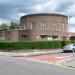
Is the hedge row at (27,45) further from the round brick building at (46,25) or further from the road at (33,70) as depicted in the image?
the road at (33,70)

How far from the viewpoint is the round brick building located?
246 feet

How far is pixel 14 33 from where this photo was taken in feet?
234

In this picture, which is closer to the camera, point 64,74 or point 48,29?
point 64,74

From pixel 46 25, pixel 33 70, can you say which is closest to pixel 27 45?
pixel 46 25

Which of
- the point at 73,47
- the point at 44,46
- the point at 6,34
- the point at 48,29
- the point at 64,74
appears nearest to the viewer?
the point at 64,74

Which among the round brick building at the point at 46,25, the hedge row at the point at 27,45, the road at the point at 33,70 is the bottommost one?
the road at the point at 33,70

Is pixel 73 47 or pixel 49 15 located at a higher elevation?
pixel 49 15

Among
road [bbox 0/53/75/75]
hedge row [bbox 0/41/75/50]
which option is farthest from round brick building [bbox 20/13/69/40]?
road [bbox 0/53/75/75]

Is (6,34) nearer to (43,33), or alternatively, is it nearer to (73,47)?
(43,33)

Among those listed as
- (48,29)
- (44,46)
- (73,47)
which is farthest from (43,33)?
(73,47)

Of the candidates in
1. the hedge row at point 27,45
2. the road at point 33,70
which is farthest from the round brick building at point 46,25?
the road at point 33,70

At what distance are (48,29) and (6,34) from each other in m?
12.2

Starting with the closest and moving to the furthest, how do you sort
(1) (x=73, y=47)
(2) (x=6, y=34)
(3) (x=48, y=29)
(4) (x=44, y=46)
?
1. (1) (x=73, y=47)
2. (4) (x=44, y=46)
3. (2) (x=6, y=34)
4. (3) (x=48, y=29)

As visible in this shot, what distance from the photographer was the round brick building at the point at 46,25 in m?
74.9
